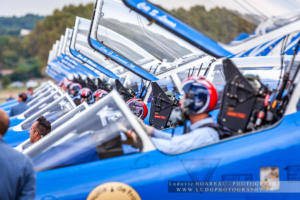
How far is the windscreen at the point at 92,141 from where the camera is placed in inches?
132

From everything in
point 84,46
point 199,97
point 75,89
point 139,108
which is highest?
point 75,89

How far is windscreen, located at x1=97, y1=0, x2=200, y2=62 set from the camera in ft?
17.1

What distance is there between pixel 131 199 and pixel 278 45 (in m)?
2.49

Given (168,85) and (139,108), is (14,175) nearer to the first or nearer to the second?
(139,108)

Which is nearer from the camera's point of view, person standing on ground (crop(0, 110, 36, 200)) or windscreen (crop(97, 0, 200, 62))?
person standing on ground (crop(0, 110, 36, 200))

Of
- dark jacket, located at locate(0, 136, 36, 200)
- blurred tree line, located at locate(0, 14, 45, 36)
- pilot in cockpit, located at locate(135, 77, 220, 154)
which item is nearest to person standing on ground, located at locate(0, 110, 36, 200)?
dark jacket, located at locate(0, 136, 36, 200)

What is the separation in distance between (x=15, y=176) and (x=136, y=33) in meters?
3.71

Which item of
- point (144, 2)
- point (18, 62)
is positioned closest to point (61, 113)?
point (144, 2)

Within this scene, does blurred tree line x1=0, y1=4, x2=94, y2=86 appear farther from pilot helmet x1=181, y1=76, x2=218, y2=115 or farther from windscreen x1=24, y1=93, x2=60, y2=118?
pilot helmet x1=181, y1=76, x2=218, y2=115

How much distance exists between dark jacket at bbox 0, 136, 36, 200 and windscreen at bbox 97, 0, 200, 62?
2731mm

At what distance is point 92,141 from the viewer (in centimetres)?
339

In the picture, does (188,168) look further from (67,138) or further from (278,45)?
(278,45)

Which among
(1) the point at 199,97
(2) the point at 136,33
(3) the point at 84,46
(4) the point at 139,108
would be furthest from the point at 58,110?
(1) the point at 199,97

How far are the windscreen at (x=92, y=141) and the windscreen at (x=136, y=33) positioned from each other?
1.81 meters
